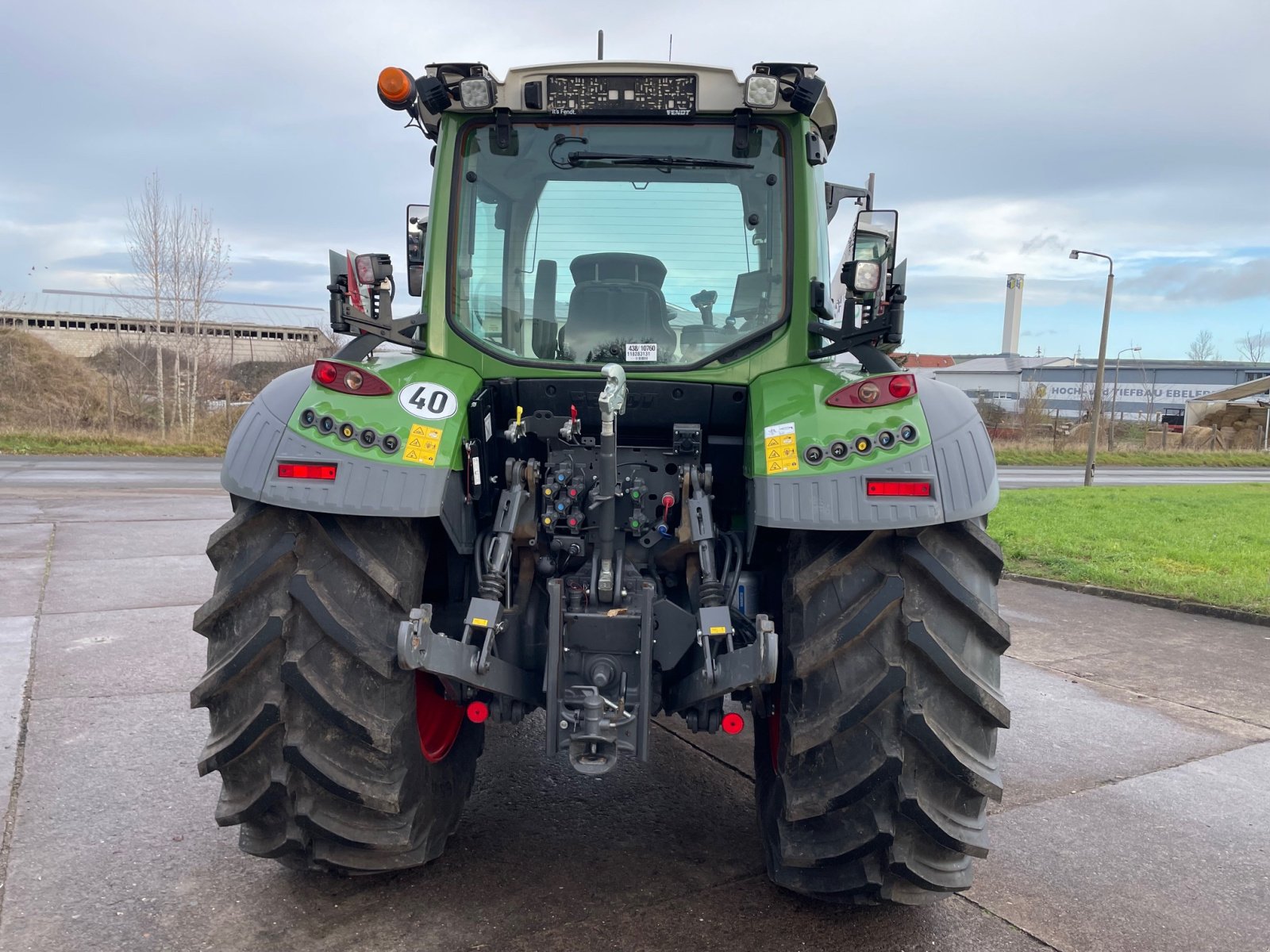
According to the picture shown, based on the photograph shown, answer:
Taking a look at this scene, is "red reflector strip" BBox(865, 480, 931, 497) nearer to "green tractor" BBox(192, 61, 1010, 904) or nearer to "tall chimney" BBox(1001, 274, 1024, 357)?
"green tractor" BBox(192, 61, 1010, 904)

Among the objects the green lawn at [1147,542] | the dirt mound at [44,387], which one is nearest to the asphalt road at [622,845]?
the green lawn at [1147,542]

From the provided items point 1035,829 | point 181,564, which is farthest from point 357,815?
point 181,564

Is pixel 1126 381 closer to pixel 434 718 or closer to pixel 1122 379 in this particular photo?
pixel 1122 379

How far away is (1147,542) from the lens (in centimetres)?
1109

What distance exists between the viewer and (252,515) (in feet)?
9.34

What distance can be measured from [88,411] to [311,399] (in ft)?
96.7

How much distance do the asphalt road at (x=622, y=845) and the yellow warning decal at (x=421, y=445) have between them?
140cm

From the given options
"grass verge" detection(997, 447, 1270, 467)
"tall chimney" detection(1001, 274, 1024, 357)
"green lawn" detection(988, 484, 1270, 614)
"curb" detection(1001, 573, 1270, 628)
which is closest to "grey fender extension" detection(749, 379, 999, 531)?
"curb" detection(1001, 573, 1270, 628)

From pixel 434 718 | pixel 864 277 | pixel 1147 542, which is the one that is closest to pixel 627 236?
pixel 864 277

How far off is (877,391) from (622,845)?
1.87 meters

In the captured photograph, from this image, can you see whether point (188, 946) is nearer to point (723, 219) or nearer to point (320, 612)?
point (320, 612)

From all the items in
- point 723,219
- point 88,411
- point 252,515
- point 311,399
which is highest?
point 723,219

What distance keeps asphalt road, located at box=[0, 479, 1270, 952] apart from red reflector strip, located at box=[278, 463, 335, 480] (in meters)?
1.34

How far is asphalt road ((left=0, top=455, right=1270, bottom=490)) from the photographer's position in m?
15.3
